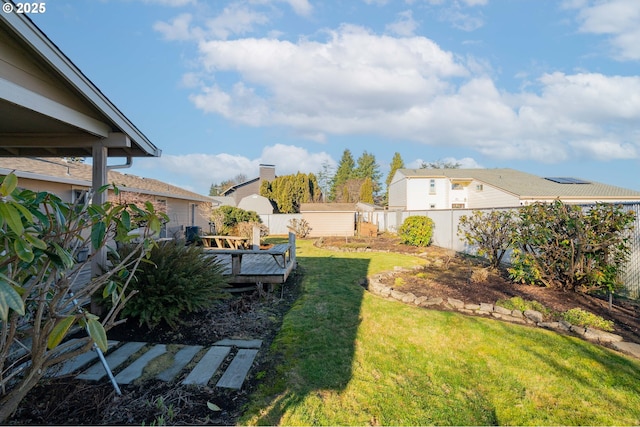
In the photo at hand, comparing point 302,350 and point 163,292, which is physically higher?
point 163,292

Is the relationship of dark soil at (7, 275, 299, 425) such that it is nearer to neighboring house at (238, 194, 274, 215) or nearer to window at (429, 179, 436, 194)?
neighboring house at (238, 194, 274, 215)

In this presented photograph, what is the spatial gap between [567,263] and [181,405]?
22.1ft

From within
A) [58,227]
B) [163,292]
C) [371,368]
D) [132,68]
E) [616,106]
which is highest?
[616,106]

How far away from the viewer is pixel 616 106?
18.5 meters

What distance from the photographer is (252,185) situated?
1455 inches

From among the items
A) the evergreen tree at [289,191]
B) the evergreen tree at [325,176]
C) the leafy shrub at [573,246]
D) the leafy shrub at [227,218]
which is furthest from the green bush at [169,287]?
the evergreen tree at [325,176]

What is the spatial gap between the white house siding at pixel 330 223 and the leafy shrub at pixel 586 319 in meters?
17.2

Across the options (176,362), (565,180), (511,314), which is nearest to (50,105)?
(176,362)

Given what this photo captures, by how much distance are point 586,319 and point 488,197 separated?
869 inches

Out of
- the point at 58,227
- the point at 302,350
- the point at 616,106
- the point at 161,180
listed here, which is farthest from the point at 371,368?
the point at 616,106

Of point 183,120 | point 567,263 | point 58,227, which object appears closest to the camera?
point 58,227

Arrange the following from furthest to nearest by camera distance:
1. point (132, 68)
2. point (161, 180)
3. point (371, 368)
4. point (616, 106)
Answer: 1. point (161, 180)
2. point (616, 106)
3. point (132, 68)
4. point (371, 368)

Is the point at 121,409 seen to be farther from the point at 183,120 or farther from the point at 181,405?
the point at 183,120

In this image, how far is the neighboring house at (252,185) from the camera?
116 feet
